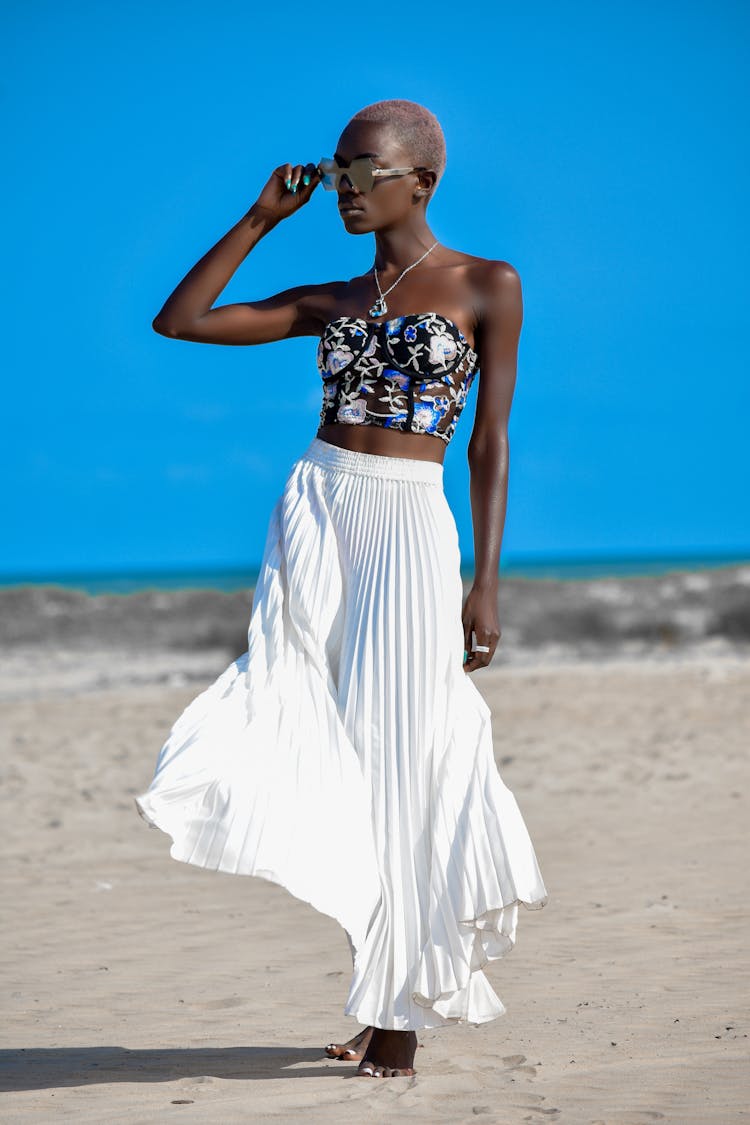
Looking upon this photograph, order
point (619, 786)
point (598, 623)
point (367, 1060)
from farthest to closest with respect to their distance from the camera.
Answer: point (598, 623) → point (619, 786) → point (367, 1060)

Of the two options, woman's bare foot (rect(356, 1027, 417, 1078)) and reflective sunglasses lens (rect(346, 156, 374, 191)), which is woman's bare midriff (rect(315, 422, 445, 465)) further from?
woman's bare foot (rect(356, 1027, 417, 1078))

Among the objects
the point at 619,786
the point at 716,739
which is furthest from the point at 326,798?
the point at 716,739

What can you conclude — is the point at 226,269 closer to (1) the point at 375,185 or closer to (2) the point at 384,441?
(1) the point at 375,185

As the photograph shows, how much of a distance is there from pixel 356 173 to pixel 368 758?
1.58 meters

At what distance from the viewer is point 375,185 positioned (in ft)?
12.9

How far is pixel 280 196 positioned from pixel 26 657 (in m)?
23.3

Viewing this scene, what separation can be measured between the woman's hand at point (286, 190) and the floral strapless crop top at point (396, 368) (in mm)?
340

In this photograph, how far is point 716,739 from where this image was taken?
12.3 meters

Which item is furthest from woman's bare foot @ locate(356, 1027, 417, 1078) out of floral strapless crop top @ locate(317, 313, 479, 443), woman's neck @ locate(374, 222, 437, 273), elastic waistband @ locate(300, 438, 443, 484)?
woman's neck @ locate(374, 222, 437, 273)

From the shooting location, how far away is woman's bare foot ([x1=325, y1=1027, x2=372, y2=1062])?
4.25m

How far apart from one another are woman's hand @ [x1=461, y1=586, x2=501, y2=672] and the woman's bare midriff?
0.41 m

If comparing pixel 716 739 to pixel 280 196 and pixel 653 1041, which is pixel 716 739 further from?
pixel 280 196

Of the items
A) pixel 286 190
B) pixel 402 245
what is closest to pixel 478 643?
pixel 402 245

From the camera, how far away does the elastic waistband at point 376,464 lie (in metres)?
3.96
